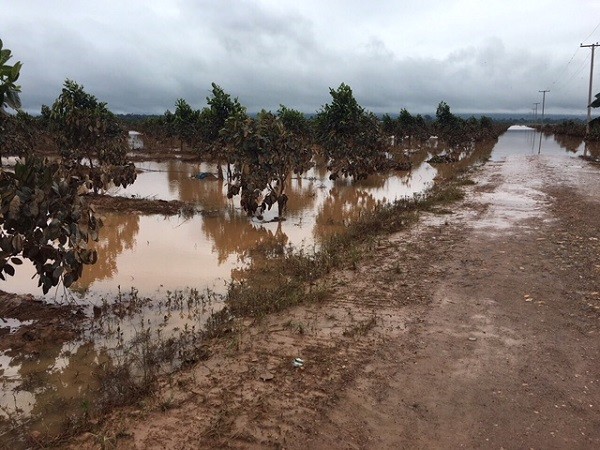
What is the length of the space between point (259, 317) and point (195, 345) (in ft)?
3.86

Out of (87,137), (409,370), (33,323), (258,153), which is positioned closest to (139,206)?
(87,137)

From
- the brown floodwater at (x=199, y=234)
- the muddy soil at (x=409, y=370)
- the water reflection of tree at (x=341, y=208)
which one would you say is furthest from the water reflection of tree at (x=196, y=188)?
the muddy soil at (x=409, y=370)

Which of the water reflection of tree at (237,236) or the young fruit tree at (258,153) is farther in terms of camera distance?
the young fruit tree at (258,153)

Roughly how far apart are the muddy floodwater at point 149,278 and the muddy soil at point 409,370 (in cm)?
124

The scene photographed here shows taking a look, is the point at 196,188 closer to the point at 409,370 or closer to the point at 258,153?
the point at 258,153

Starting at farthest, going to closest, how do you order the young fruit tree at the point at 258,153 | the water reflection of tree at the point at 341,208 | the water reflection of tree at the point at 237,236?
the water reflection of tree at the point at 341,208, the young fruit tree at the point at 258,153, the water reflection of tree at the point at 237,236

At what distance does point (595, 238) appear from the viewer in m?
11.5

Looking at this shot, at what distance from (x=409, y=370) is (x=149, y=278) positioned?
20.6ft

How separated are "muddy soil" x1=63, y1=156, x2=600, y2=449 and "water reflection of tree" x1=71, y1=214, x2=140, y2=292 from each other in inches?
181

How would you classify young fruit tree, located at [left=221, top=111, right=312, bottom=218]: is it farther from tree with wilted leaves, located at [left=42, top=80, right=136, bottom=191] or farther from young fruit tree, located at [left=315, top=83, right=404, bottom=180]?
young fruit tree, located at [left=315, top=83, right=404, bottom=180]

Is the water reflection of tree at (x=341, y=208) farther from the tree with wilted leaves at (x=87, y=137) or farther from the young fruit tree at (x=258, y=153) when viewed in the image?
the tree with wilted leaves at (x=87, y=137)

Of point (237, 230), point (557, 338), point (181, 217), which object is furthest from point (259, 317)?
point (181, 217)

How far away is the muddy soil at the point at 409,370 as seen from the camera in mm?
4516

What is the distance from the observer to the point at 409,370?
5684 millimetres
